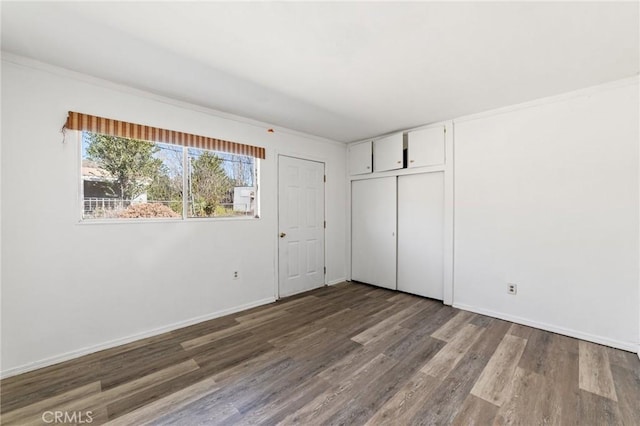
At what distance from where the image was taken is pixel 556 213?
2807mm

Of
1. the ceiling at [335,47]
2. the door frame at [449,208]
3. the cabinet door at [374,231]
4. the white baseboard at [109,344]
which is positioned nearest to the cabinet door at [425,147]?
the door frame at [449,208]

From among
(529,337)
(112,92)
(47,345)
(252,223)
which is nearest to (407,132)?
(252,223)

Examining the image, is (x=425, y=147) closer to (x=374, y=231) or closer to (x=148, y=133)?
(x=374, y=231)

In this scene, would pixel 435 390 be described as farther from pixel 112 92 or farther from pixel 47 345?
pixel 112 92

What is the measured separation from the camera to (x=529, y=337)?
2.72 m

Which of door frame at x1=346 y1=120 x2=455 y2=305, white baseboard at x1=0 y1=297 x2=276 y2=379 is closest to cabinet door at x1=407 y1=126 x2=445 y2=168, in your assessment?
door frame at x1=346 y1=120 x2=455 y2=305

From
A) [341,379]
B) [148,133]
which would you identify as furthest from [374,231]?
[148,133]

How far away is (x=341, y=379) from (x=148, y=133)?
A: 9.54ft

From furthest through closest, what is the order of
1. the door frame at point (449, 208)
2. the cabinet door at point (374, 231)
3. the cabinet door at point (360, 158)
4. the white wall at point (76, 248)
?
the cabinet door at point (360, 158)
the cabinet door at point (374, 231)
the door frame at point (449, 208)
the white wall at point (76, 248)

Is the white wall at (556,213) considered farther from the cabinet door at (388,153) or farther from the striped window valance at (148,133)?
the striped window valance at (148,133)

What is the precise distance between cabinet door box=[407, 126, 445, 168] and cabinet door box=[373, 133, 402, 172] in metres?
0.16

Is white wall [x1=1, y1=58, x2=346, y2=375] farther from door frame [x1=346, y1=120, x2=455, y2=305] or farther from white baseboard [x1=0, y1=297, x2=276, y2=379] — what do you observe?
door frame [x1=346, y1=120, x2=455, y2=305]

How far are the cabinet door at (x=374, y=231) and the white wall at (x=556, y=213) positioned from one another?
1030 mm

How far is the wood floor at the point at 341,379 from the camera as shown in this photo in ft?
5.63
